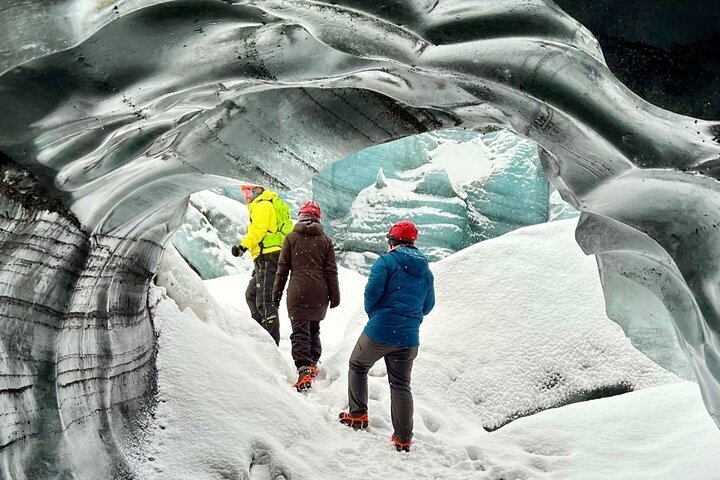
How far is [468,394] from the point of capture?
538 centimetres

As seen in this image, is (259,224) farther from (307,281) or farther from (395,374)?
(395,374)

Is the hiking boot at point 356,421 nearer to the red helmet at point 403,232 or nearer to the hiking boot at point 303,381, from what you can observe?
the hiking boot at point 303,381

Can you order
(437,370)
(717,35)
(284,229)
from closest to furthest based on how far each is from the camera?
(717,35) < (437,370) < (284,229)

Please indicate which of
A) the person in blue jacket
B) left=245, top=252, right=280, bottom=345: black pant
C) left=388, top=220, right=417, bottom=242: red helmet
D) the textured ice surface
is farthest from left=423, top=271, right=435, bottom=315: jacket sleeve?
the textured ice surface

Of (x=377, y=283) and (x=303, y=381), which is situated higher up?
(x=377, y=283)

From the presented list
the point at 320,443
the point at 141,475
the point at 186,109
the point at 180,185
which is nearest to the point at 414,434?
the point at 320,443

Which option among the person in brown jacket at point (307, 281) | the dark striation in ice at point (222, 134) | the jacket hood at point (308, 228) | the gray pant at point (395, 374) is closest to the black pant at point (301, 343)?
the person in brown jacket at point (307, 281)

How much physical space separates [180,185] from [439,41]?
5.21 feet

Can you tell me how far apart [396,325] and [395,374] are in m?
0.29

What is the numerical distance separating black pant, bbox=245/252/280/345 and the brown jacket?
0.74m

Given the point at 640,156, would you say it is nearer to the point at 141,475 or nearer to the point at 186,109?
the point at 186,109

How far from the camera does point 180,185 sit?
10.4 ft

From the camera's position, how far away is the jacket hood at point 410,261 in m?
4.01

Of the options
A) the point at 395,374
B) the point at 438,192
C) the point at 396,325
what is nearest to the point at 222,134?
the point at 396,325
